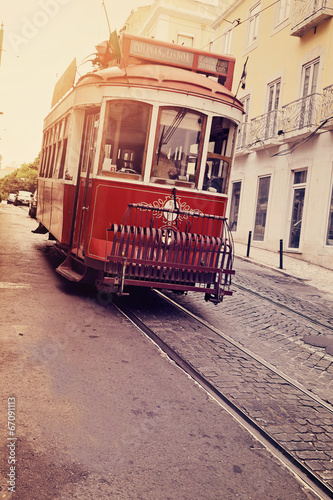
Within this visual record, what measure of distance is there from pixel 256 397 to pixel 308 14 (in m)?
17.5

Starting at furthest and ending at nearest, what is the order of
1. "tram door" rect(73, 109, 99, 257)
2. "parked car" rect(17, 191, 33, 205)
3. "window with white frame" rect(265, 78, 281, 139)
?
"parked car" rect(17, 191, 33, 205) → "window with white frame" rect(265, 78, 281, 139) → "tram door" rect(73, 109, 99, 257)

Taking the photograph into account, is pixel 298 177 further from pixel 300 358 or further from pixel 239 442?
pixel 239 442

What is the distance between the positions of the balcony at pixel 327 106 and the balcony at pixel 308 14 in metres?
2.59

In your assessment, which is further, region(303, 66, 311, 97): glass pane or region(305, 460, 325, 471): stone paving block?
region(303, 66, 311, 97): glass pane

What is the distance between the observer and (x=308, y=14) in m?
18.6

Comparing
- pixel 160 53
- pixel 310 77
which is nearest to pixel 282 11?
pixel 310 77

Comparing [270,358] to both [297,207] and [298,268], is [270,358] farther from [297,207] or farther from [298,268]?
[297,207]

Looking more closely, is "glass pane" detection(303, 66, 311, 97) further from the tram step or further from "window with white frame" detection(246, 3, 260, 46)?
the tram step

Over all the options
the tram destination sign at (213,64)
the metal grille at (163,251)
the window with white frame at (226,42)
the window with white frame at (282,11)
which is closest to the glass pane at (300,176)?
the window with white frame at (282,11)

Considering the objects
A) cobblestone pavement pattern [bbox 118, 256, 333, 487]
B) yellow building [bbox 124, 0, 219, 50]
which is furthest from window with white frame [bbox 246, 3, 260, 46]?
cobblestone pavement pattern [bbox 118, 256, 333, 487]

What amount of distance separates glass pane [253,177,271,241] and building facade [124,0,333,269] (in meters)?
0.04

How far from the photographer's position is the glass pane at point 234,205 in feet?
81.2

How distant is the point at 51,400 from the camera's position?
4027 mm

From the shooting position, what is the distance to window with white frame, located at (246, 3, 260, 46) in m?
23.7
